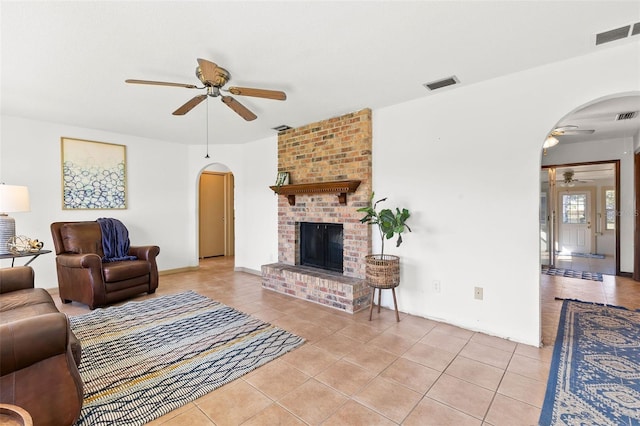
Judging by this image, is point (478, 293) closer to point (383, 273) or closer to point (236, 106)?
point (383, 273)

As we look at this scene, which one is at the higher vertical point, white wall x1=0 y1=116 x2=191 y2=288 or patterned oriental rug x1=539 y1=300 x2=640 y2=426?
white wall x1=0 y1=116 x2=191 y2=288

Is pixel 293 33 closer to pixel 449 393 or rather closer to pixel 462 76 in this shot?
pixel 462 76

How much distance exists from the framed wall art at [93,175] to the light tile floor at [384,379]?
10.4ft

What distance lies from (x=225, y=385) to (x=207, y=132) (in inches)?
149

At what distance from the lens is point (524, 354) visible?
238 centimetres

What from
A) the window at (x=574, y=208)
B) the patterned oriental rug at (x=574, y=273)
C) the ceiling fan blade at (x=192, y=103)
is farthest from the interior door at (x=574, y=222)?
the ceiling fan blade at (x=192, y=103)

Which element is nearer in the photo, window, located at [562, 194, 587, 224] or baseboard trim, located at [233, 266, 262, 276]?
baseboard trim, located at [233, 266, 262, 276]

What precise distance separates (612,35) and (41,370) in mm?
3937

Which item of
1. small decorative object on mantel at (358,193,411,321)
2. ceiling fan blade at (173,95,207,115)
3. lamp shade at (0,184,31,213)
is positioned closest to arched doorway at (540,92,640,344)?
small decorative object on mantel at (358,193,411,321)

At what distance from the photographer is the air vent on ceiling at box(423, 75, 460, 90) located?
271cm

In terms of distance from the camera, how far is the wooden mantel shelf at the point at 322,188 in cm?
358

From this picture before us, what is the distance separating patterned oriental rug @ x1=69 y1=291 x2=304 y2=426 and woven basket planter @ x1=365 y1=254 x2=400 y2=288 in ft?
3.24

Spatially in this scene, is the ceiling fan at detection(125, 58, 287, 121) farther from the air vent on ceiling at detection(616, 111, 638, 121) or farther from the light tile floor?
the air vent on ceiling at detection(616, 111, 638, 121)

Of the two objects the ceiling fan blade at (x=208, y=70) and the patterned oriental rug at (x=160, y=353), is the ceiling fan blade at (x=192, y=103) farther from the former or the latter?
the patterned oriental rug at (x=160, y=353)
